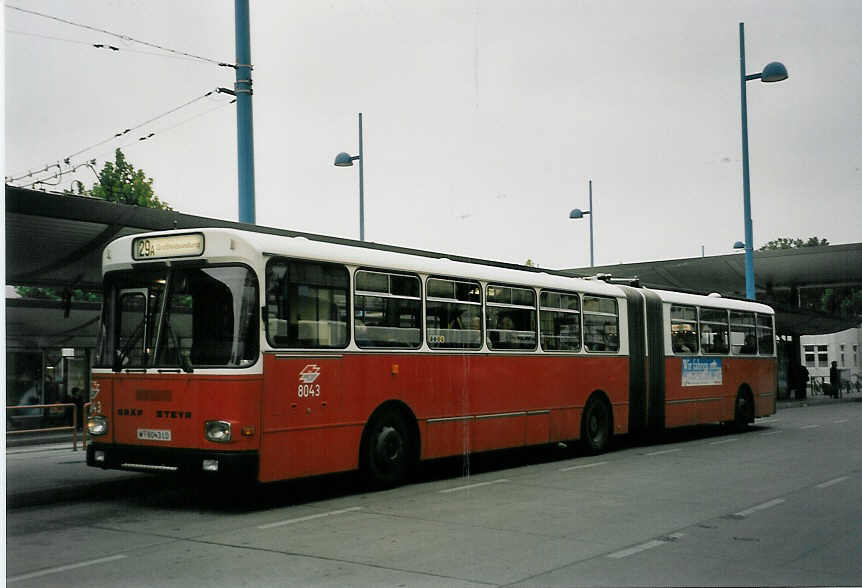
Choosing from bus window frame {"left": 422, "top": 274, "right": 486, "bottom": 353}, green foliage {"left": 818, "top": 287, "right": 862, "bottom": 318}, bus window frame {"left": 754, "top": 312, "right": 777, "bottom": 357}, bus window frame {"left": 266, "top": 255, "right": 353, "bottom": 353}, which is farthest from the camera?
green foliage {"left": 818, "top": 287, "right": 862, "bottom": 318}

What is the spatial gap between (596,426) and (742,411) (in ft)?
22.4

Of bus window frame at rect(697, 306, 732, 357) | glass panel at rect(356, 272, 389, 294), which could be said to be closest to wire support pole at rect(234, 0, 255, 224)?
glass panel at rect(356, 272, 389, 294)

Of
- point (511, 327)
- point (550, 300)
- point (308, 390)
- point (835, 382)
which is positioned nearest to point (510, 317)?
point (511, 327)

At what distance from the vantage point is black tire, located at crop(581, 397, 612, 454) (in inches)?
673

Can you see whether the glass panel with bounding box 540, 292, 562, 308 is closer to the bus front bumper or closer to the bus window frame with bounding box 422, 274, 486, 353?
the bus window frame with bounding box 422, 274, 486, 353

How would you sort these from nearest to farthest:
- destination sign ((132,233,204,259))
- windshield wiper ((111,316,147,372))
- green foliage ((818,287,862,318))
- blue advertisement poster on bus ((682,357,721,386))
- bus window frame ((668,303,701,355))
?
1. destination sign ((132,233,204,259))
2. windshield wiper ((111,316,147,372))
3. bus window frame ((668,303,701,355))
4. blue advertisement poster on bus ((682,357,721,386))
5. green foliage ((818,287,862,318))

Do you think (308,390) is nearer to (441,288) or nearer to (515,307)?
(441,288)

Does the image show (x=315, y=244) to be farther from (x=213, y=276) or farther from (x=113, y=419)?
(x=113, y=419)

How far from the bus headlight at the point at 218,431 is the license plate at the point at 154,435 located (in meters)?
0.56

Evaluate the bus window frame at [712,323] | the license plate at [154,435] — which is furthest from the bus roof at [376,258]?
the bus window frame at [712,323]

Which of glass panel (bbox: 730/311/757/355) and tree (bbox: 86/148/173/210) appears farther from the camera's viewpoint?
glass panel (bbox: 730/311/757/355)

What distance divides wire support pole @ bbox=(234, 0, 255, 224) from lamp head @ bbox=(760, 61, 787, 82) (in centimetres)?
877

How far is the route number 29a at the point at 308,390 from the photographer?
10922mm

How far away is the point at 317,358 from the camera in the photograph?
36.8 feet
